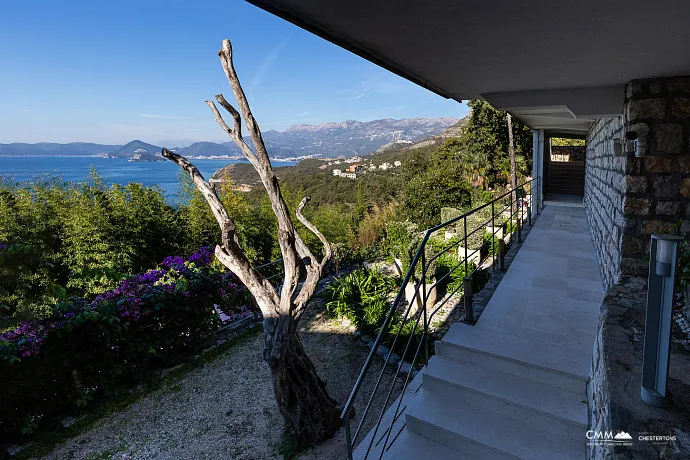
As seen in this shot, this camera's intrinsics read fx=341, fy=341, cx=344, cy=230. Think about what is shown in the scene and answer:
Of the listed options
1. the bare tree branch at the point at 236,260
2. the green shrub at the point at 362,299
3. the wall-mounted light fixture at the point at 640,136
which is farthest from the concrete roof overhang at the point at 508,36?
the green shrub at the point at 362,299

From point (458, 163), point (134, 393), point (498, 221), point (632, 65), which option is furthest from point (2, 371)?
point (458, 163)

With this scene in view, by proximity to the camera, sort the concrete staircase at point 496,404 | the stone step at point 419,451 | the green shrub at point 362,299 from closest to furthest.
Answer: the concrete staircase at point 496,404 < the stone step at point 419,451 < the green shrub at point 362,299

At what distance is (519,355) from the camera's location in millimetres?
2479

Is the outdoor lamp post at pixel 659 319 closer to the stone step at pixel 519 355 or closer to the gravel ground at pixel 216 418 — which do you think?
the stone step at pixel 519 355

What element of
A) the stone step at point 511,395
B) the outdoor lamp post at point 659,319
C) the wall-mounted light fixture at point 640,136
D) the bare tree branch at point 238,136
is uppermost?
the bare tree branch at point 238,136

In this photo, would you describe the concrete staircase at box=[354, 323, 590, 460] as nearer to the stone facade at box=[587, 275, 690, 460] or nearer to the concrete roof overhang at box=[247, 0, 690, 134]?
the stone facade at box=[587, 275, 690, 460]

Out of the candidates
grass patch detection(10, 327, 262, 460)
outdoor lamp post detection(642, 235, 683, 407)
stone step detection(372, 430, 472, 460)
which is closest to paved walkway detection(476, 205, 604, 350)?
stone step detection(372, 430, 472, 460)

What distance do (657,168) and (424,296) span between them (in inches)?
71.4

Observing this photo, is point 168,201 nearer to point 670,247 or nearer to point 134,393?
point 134,393

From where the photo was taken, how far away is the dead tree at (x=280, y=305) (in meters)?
3.14

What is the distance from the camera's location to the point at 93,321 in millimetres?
3730

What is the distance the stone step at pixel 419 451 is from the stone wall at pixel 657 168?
6.01 feet

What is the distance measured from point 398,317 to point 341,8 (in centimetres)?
447

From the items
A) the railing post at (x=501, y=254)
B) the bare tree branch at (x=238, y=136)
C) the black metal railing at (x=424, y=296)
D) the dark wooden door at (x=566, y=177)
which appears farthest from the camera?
the dark wooden door at (x=566, y=177)
